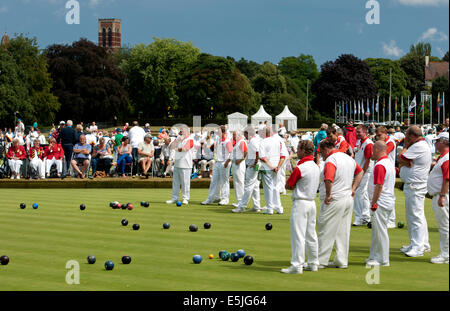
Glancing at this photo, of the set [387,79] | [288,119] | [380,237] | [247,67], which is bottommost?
[380,237]

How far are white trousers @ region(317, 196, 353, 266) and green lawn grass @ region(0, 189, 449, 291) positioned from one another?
23 centimetres

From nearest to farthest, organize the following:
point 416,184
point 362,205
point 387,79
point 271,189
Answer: point 416,184 → point 362,205 → point 271,189 → point 387,79

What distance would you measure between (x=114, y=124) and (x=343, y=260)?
79.1 meters

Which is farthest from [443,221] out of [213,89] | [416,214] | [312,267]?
[213,89]

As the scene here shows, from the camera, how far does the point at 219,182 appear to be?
16688 mm

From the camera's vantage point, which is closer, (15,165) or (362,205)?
(362,205)

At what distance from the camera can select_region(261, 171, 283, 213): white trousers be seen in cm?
1455

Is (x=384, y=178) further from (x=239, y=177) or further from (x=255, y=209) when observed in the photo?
(x=239, y=177)

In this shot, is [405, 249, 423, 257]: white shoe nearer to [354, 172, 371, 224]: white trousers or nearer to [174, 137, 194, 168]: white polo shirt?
[354, 172, 371, 224]: white trousers

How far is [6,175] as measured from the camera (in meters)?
24.0

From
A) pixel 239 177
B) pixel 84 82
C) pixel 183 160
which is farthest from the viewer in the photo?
pixel 84 82

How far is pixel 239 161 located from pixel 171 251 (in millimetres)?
5966

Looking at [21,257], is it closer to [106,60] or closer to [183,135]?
[183,135]

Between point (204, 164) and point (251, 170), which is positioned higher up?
point (204, 164)
